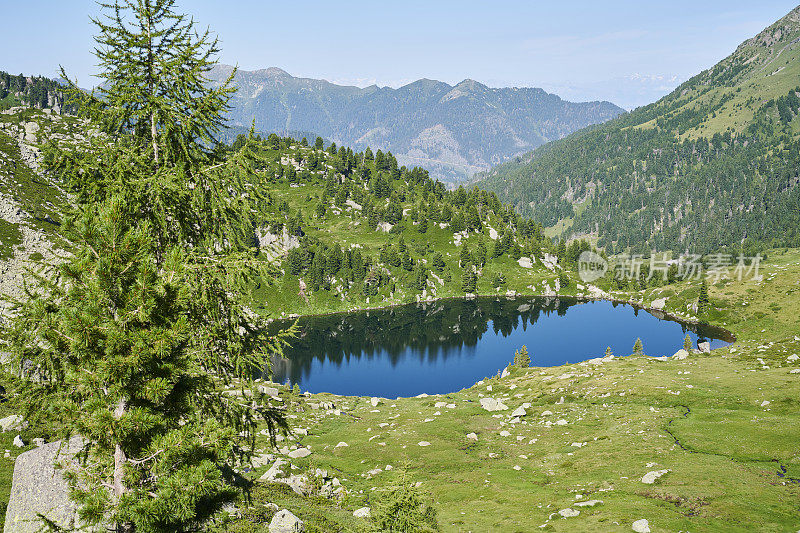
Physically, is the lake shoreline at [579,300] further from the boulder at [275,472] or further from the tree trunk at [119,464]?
the tree trunk at [119,464]

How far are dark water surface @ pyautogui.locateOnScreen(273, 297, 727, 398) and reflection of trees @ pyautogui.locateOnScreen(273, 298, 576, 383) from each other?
0.27 m

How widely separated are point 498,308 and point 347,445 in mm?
116086

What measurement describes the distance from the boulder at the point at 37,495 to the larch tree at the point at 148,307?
18.0 ft

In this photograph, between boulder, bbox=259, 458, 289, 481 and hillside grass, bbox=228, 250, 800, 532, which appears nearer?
hillside grass, bbox=228, 250, 800, 532

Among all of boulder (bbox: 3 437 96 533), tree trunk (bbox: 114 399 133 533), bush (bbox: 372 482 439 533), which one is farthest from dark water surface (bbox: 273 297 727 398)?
tree trunk (bbox: 114 399 133 533)

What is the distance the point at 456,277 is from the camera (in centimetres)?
17262

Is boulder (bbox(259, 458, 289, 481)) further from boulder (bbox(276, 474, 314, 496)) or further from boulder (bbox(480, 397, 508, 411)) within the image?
boulder (bbox(480, 397, 508, 411))

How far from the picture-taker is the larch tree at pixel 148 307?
9.70m

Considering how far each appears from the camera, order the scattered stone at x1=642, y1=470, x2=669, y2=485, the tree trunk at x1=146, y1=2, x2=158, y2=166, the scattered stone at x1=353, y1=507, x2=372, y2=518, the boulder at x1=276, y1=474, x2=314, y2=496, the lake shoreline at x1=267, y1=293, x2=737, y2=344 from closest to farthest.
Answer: the tree trunk at x1=146, y1=2, x2=158, y2=166
the scattered stone at x1=353, y1=507, x2=372, y2=518
the scattered stone at x1=642, y1=470, x2=669, y2=485
the boulder at x1=276, y1=474, x2=314, y2=496
the lake shoreline at x1=267, y1=293, x2=737, y2=344

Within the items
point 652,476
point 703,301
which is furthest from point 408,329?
point 652,476

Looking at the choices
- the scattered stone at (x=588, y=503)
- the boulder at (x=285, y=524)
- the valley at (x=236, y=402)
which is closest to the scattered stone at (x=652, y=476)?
the valley at (x=236, y=402)

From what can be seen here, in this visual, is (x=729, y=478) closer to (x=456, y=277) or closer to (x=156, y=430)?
(x=156, y=430)

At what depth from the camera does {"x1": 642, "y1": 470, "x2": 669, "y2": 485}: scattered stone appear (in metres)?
29.4

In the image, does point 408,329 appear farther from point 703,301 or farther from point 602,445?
point 602,445
